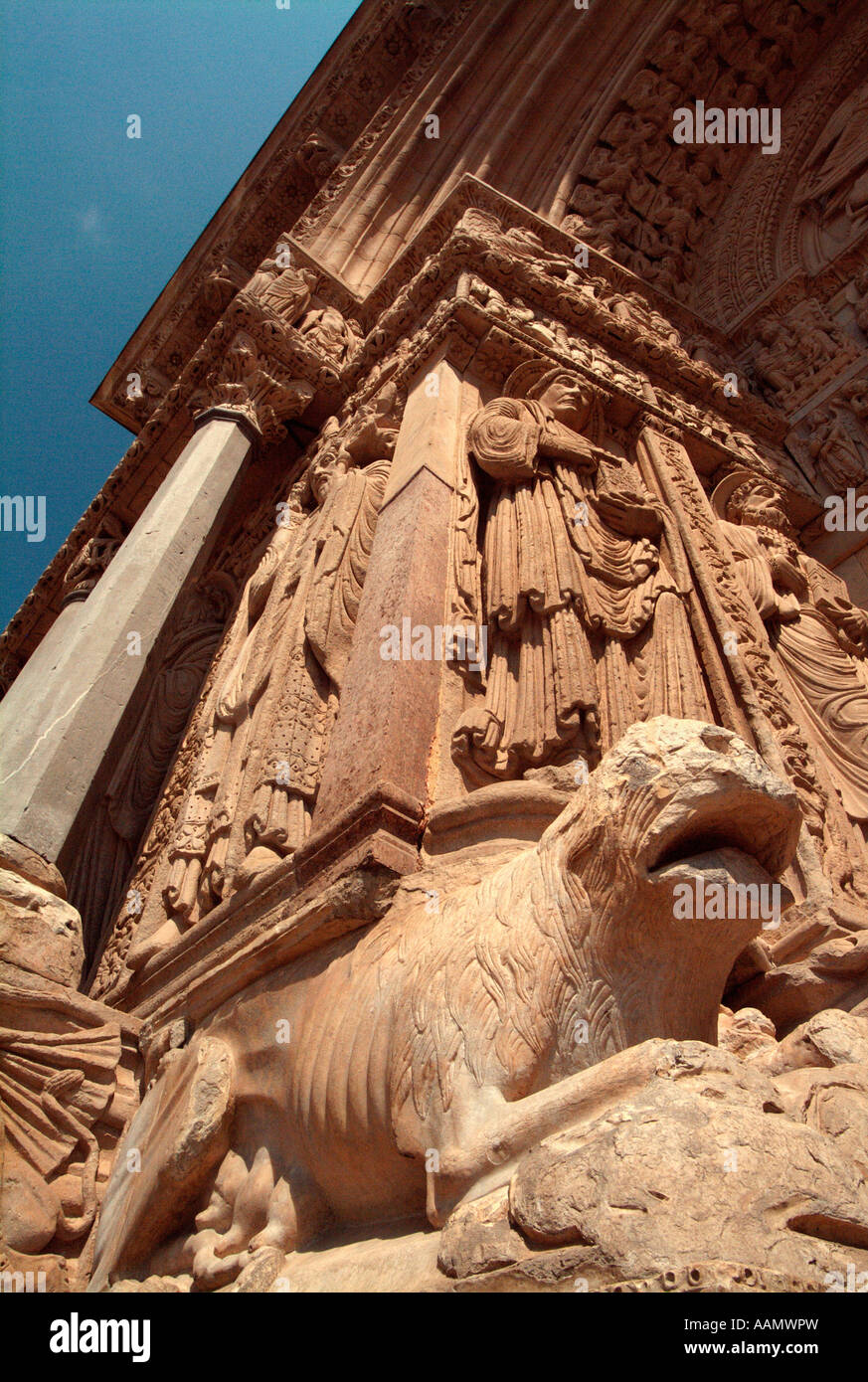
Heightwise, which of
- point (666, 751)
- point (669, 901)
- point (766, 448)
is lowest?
point (669, 901)

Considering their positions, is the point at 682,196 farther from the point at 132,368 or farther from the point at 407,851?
the point at 407,851

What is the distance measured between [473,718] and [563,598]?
838 mm

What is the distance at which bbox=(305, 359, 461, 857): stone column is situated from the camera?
9.63ft

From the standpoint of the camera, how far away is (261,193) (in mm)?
9102

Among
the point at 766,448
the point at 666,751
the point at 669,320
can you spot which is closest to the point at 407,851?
the point at 666,751

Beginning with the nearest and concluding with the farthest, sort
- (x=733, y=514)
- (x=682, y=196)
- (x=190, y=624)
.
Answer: (x=733, y=514)
(x=190, y=624)
(x=682, y=196)

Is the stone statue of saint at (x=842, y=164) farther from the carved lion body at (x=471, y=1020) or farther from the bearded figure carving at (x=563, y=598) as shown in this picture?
the carved lion body at (x=471, y=1020)

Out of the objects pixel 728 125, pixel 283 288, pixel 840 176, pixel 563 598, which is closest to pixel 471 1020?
pixel 563 598

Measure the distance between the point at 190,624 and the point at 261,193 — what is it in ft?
16.2

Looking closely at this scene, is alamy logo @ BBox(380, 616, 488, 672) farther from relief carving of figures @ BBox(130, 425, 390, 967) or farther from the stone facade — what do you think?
relief carving of figures @ BBox(130, 425, 390, 967)

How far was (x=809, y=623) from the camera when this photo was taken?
531 cm
